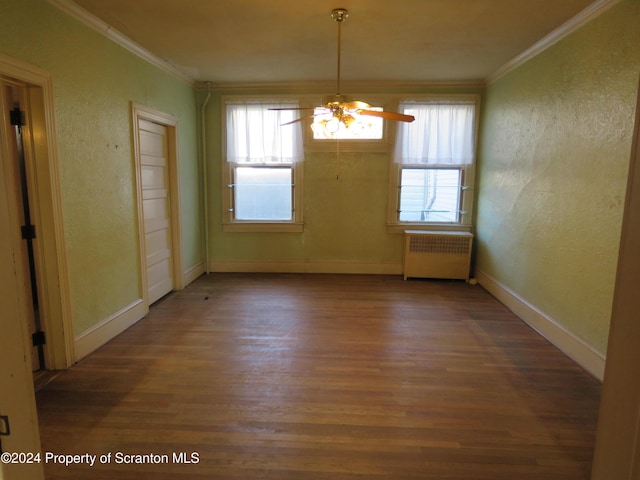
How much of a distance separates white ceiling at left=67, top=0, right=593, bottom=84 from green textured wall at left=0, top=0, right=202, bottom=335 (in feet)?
0.99

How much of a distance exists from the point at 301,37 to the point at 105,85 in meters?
1.76

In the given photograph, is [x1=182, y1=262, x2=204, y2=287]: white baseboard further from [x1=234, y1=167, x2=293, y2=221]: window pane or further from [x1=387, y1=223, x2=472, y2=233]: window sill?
[x1=387, y1=223, x2=472, y2=233]: window sill

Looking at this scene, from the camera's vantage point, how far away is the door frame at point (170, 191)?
371 centimetres

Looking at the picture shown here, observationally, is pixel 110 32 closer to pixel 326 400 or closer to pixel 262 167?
pixel 262 167

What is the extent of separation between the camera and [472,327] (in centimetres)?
367

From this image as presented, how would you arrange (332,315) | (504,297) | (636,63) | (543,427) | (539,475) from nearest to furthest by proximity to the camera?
(539,475)
(543,427)
(636,63)
(332,315)
(504,297)

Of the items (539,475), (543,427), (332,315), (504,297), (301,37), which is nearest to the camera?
(539,475)

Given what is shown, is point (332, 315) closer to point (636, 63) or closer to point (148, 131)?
point (148, 131)

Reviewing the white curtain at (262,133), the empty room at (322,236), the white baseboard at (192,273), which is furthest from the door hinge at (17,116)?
the white curtain at (262,133)

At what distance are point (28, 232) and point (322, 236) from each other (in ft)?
11.7

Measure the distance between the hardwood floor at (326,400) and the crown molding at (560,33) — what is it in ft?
8.65

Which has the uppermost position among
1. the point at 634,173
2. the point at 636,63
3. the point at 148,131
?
the point at 636,63

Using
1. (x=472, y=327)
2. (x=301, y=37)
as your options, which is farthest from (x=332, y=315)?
(x=301, y=37)

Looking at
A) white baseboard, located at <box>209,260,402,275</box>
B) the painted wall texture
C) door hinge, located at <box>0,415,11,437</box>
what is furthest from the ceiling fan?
white baseboard, located at <box>209,260,402,275</box>
